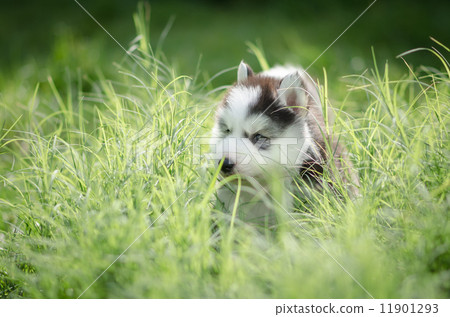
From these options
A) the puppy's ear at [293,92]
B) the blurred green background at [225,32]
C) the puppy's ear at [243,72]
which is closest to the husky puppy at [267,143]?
the puppy's ear at [293,92]

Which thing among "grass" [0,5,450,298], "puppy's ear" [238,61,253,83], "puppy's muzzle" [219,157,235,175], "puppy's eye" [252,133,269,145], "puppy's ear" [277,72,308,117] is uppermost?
"puppy's ear" [238,61,253,83]

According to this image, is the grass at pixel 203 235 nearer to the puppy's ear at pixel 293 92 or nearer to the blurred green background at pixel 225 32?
the puppy's ear at pixel 293 92

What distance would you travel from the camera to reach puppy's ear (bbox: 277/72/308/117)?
267 cm

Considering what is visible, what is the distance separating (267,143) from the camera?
2.62m

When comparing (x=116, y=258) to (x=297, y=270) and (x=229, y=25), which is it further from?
(x=229, y=25)

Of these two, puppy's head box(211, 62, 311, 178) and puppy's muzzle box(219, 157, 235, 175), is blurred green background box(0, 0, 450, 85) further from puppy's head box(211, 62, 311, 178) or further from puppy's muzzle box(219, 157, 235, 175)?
puppy's muzzle box(219, 157, 235, 175)

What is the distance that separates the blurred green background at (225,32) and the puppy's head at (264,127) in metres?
1.93

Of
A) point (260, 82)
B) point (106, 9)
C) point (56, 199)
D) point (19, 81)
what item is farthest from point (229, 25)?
point (56, 199)

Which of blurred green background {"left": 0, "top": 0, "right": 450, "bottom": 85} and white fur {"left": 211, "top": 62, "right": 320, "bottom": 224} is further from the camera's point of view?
blurred green background {"left": 0, "top": 0, "right": 450, "bottom": 85}

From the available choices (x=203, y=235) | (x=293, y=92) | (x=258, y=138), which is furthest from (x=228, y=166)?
(x=293, y=92)

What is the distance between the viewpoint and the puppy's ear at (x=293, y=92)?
267cm

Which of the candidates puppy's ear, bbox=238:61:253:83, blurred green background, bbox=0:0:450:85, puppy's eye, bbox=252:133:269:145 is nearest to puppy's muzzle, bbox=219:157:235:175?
puppy's eye, bbox=252:133:269:145

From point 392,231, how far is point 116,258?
1.22 m

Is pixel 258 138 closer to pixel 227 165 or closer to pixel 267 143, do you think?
pixel 267 143
